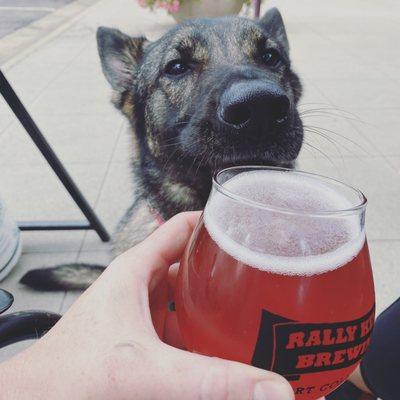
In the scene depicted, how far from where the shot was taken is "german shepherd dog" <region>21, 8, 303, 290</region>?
1.88 metres

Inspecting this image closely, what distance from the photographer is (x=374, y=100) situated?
6285 mm

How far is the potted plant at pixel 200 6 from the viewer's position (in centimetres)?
917

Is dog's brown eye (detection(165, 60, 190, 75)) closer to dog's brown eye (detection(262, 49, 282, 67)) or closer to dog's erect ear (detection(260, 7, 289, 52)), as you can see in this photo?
dog's brown eye (detection(262, 49, 282, 67))

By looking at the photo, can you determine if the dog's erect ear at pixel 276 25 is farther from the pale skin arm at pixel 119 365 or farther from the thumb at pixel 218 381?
the thumb at pixel 218 381

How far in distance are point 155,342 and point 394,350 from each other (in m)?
1.49

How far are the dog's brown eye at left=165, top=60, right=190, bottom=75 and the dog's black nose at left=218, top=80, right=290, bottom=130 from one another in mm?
707

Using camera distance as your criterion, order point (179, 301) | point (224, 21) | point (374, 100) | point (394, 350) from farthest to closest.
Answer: point (374, 100) → point (224, 21) → point (394, 350) → point (179, 301)

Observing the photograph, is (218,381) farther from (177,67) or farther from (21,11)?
(21,11)

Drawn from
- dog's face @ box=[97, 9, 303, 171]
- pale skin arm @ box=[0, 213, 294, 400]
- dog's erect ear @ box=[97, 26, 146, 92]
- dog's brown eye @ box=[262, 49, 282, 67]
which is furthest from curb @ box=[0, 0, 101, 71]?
pale skin arm @ box=[0, 213, 294, 400]

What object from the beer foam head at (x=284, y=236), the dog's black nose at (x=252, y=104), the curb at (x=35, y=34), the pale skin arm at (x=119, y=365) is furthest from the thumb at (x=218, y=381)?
the curb at (x=35, y=34)

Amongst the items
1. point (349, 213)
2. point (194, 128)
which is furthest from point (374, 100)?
point (349, 213)

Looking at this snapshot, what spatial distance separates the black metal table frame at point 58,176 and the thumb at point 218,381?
234 cm

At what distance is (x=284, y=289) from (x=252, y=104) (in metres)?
1.15

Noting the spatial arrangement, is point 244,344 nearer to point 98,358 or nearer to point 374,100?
point 98,358
